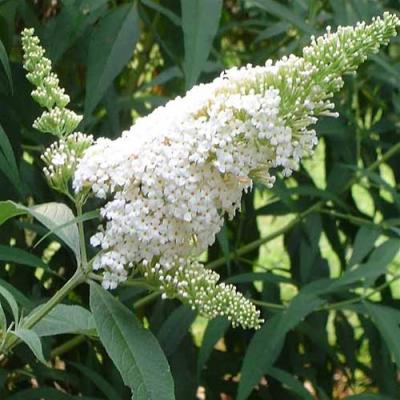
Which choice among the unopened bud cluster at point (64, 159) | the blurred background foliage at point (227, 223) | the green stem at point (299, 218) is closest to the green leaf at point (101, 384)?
the blurred background foliage at point (227, 223)

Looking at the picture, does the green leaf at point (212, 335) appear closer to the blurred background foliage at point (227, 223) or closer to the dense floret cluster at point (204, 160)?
the blurred background foliage at point (227, 223)

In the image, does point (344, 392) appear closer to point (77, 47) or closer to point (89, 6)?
point (77, 47)

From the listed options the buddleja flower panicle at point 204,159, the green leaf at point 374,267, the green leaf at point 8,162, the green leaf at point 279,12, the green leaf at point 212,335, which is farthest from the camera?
the green leaf at point 212,335

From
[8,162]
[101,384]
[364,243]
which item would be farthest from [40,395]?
[364,243]

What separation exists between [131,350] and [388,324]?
921 mm

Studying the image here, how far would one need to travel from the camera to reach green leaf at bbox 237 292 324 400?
2.23 m

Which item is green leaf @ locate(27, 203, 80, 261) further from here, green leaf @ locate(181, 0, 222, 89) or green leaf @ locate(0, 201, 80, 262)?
green leaf @ locate(181, 0, 222, 89)

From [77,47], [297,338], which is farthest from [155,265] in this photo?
[297,338]

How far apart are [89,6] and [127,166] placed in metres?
0.69

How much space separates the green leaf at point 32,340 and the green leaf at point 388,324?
3.01ft

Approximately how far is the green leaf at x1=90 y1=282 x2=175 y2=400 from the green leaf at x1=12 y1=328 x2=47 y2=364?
8cm

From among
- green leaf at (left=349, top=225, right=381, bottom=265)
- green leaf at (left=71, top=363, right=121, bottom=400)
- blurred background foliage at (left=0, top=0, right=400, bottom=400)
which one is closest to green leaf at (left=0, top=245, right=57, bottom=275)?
blurred background foliage at (left=0, top=0, right=400, bottom=400)

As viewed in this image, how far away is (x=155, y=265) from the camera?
4.40 feet

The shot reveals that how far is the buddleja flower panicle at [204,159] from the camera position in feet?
4.20
